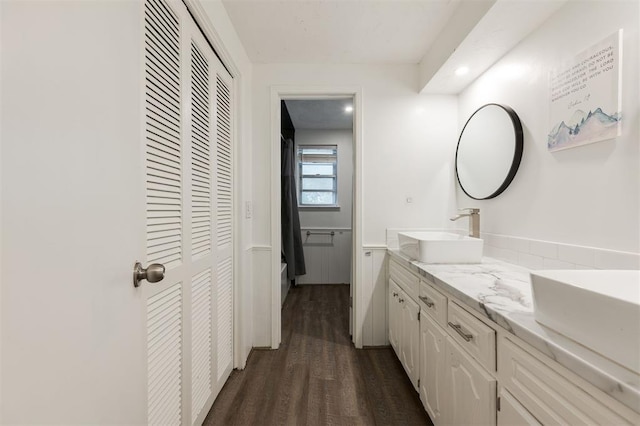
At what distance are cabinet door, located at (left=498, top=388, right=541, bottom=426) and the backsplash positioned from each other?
659 mm

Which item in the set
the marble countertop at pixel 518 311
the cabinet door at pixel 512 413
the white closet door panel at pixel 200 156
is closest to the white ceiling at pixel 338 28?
the white closet door panel at pixel 200 156

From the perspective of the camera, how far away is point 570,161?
1153 mm

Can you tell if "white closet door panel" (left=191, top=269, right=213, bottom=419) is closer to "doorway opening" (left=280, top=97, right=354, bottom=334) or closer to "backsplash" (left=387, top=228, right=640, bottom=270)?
"backsplash" (left=387, top=228, right=640, bottom=270)

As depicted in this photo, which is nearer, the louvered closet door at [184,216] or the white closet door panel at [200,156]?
the louvered closet door at [184,216]

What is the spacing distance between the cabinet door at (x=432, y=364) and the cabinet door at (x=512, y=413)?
1.13ft

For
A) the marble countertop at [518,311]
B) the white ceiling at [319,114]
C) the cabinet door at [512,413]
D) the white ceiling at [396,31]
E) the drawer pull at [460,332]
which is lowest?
the cabinet door at [512,413]

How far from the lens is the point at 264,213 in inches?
82.1

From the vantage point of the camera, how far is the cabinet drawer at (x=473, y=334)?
0.86 m

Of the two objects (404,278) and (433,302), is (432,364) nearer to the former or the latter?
(433,302)

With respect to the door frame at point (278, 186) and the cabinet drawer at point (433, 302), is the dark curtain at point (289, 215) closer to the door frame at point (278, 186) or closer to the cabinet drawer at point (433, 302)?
the door frame at point (278, 186)

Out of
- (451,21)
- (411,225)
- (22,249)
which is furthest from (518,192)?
(22,249)

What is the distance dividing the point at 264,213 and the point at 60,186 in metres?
1.58

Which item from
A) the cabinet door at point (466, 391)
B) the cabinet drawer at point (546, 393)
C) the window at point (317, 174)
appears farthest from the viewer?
the window at point (317, 174)

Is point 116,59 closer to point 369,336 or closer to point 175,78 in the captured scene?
point 175,78
